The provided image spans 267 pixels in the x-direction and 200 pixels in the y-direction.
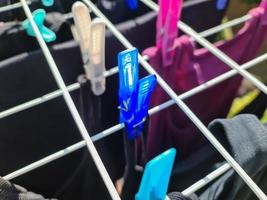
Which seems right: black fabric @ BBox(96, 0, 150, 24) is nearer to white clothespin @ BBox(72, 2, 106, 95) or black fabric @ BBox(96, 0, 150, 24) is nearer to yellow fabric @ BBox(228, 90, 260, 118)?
white clothespin @ BBox(72, 2, 106, 95)

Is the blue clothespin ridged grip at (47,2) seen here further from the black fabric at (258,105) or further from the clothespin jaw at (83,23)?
the black fabric at (258,105)

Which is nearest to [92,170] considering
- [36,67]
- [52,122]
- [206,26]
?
[52,122]

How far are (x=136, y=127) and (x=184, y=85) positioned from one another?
19cm

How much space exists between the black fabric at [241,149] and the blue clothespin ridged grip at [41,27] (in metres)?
0.31

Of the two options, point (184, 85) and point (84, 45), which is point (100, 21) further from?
point (184, 85)

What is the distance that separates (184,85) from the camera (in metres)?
0.58

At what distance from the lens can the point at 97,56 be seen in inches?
17.5

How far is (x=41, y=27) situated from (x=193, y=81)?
0.95 feet

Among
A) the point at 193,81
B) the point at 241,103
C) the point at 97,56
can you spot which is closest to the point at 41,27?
the point at 97,56

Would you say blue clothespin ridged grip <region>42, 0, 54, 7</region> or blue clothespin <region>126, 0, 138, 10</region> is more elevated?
blue clothespin ridged grip <region>42, 0, 54, 7</region>

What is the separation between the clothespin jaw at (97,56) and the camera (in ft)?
1.34

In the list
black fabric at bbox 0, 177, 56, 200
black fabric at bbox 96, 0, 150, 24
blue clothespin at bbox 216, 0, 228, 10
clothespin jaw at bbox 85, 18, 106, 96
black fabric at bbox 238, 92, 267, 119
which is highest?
black fabric at bbox 96, 0, 150, 24

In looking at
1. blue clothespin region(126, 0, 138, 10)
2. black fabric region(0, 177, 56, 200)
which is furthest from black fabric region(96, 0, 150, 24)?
black fabric region(0, 177, 56, 200)

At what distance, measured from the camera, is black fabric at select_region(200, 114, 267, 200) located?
1.24 feet
